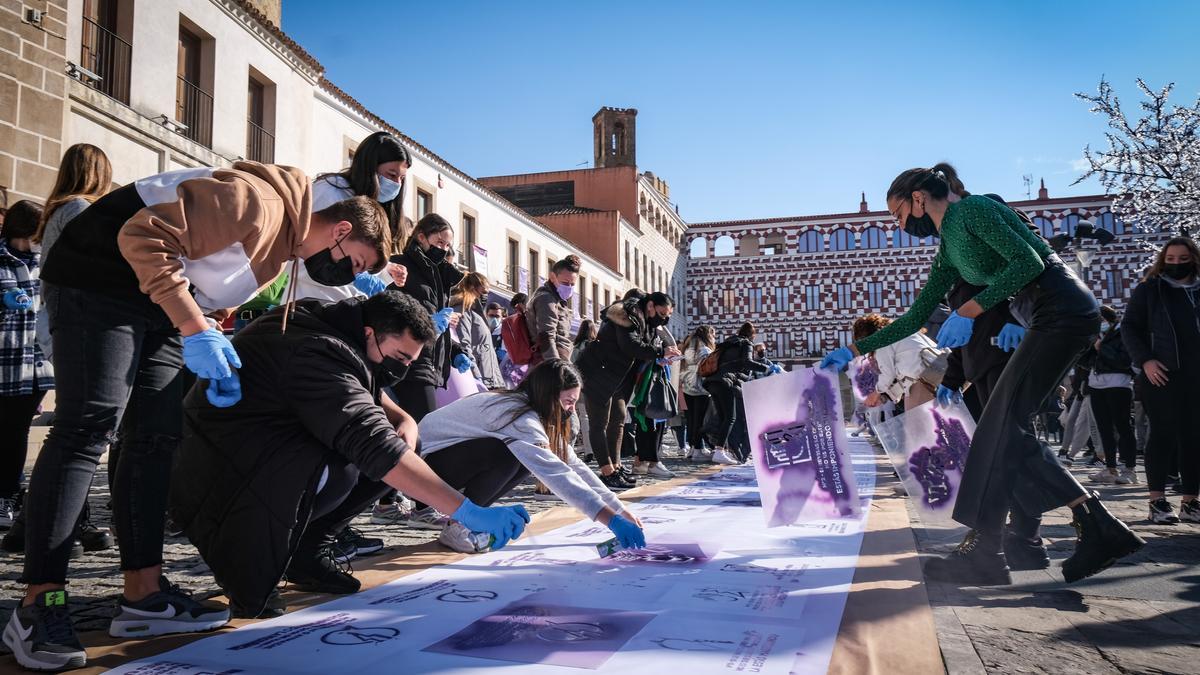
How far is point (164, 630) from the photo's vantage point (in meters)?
1.97

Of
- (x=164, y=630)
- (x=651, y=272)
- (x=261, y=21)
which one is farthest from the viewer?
(x=651, y=272)

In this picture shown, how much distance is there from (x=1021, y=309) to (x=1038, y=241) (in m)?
0.27

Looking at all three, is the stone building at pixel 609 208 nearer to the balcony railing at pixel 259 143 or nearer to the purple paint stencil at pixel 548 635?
the balcony railing at pixel 259 143

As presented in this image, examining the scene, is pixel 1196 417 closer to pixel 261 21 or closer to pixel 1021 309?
pixel 1021 309

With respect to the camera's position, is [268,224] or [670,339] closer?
[268,224]

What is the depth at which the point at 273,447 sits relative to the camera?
82.7 inches

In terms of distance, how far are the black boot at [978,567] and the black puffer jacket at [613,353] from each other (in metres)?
3.44

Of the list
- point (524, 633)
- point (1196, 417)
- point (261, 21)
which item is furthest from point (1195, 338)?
point (261, 21)

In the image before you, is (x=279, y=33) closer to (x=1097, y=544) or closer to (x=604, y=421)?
(x=604, y=421)

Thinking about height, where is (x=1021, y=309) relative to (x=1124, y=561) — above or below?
above

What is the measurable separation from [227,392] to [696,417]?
25.4ft

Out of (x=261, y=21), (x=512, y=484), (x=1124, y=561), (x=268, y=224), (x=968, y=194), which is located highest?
(x=261, y=21)

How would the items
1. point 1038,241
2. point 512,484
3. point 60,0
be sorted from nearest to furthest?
Answer: point 1038,241, point 512,484, point 60,0

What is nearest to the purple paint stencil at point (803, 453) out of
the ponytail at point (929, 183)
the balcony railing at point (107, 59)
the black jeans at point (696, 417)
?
the ponytail at point (929, 183)
